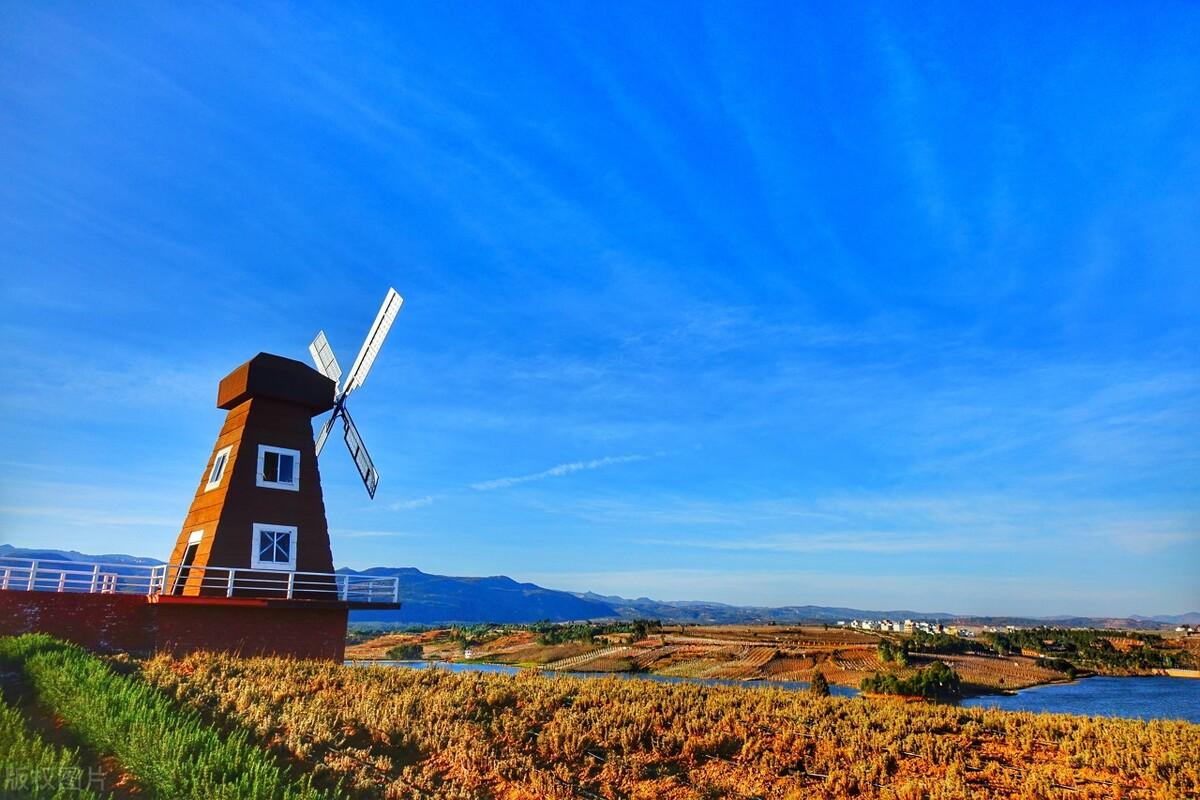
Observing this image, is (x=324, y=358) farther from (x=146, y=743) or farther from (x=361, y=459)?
(x=146, y=743)

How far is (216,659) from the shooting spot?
18.9 meters

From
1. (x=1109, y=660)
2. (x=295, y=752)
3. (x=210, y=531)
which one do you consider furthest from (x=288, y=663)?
(x=1109, y=660)

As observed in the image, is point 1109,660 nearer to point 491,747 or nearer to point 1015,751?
point 1015,751

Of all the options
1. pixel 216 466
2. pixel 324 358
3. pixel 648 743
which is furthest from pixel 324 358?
pixel 648 743

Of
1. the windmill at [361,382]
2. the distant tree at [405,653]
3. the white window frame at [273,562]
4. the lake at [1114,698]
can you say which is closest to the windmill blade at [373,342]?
the windmill at [361,382]

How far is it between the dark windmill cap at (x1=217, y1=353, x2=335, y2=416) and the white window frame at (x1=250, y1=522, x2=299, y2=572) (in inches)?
178

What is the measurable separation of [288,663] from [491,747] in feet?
28.6

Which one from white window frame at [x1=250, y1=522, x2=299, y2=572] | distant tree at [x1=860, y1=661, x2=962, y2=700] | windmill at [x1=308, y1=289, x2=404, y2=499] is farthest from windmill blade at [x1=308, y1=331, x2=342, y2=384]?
distant tree at [x1=860, y1=661, x2=962, y2=700]

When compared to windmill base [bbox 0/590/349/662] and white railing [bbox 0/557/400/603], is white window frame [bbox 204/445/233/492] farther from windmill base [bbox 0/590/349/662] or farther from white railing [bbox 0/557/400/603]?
windmill base [bbox 0/590/349/662]

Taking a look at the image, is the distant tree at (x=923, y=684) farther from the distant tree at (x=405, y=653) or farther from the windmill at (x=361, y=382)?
the distant tree at (x=405, y=653)

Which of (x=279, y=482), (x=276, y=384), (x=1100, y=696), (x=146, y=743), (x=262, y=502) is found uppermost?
(x=276, y=384)

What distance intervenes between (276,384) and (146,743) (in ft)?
55.5

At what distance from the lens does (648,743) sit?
1460cm

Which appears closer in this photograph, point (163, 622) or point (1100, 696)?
point (163, 622)
